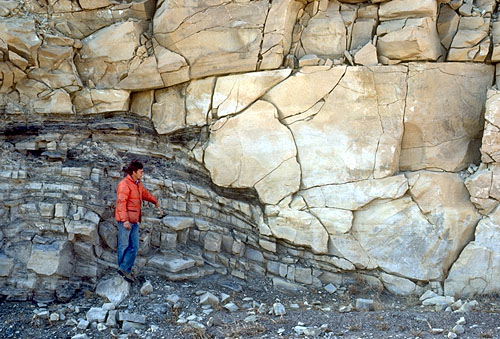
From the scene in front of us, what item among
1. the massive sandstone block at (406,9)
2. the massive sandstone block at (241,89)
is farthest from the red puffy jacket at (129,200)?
the massive sandstone block at (406,9)

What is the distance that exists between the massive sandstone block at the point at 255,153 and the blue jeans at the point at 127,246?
1182 mm

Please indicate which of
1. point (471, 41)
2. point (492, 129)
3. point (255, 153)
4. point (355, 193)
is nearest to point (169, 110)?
point (255, 153)

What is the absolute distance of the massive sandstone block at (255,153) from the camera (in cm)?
615

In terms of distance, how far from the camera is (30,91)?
6477 millimetres

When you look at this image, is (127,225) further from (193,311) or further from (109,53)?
(109,53)

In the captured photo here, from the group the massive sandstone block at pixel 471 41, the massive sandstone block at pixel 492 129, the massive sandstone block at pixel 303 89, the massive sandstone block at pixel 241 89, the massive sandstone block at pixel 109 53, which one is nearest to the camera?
the massive sandstone block at pixel 492 129

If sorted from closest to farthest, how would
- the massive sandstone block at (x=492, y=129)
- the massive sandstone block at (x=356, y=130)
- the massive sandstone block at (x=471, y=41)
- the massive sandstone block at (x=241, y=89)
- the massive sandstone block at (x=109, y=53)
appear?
1. the massive sandstone block at (x=492, y=129)
2. the massive sandstone block at (x=471, y=41)
3. the massive sandstone block at (x=356, y=130)
4. the massive sandstone block at (x=241, y=89)
5. the massive sandstone block at (x=109, y=53)

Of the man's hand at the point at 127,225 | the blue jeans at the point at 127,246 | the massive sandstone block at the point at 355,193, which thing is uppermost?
the massive sandstone block at the point at 355,193

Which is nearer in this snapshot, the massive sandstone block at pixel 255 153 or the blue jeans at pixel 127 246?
the blue jeans at pixel 127 246

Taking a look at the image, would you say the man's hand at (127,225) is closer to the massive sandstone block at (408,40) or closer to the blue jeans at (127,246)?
the blue jeans at (127,246)

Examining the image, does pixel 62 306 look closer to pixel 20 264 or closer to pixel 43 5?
pixel 20 264

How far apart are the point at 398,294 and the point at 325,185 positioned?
4.84 ft

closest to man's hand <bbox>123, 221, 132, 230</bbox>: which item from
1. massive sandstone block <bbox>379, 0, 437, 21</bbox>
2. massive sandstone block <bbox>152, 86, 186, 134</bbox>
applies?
massive sandstone block <bbox>152, 86, 186, 134</bbox>

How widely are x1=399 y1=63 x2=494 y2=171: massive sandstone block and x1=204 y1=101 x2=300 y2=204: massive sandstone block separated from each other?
148 cm
